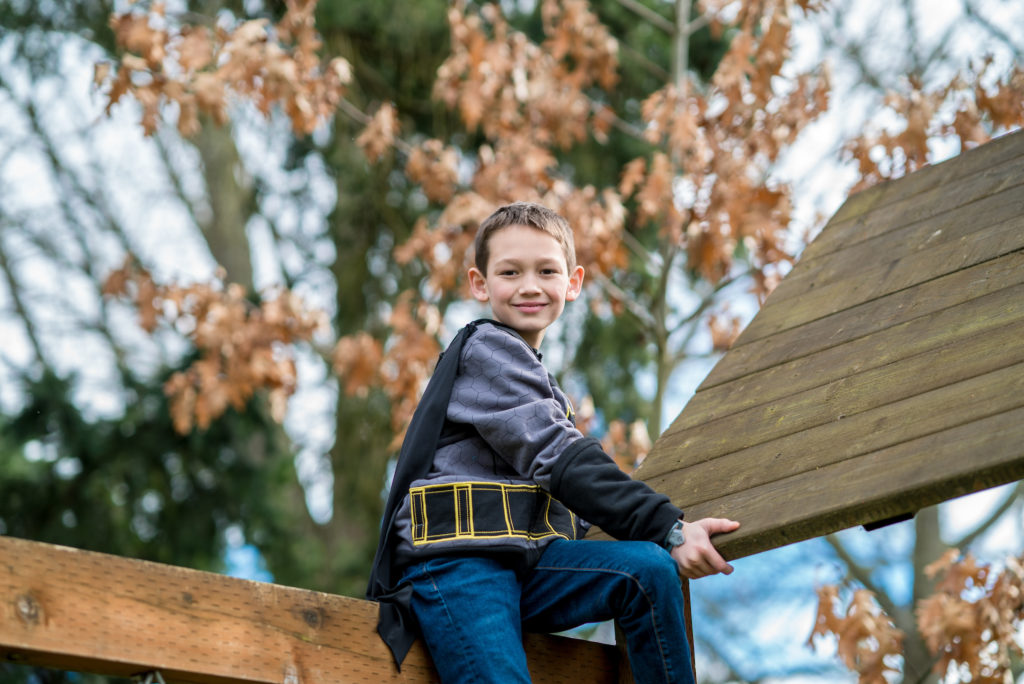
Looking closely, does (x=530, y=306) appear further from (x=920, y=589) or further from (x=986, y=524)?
(x=986, y=524)

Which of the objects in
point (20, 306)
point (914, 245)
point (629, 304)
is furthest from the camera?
point (20, 306)

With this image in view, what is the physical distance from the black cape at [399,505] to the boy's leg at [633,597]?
33 centimetres

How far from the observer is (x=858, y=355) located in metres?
3.08

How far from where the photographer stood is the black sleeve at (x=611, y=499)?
2.61 meters

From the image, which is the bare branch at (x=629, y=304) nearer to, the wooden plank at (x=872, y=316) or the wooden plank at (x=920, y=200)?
the wooden plank at (x=920, y=200)

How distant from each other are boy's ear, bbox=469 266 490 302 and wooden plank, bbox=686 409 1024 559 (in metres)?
0.87

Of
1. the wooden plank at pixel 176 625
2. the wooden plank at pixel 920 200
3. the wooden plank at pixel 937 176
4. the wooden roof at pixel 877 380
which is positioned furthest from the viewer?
the wooden plank at pixel 937 176

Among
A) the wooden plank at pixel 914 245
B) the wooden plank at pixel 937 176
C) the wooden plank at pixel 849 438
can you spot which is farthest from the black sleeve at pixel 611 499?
the wooden plank at pixel 937 176

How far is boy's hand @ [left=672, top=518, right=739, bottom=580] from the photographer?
8.48 feet

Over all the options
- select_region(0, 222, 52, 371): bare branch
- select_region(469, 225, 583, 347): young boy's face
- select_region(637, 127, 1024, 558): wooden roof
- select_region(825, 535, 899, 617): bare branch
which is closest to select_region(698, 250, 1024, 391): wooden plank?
select_region(637, 127, 1024, 558): wooden roof

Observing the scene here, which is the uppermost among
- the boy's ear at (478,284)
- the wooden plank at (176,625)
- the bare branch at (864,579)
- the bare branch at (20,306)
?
the bare branch at (20,306)

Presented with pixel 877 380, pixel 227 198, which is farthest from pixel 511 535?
pixel 227 198

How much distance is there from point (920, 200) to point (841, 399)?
50.3 inches

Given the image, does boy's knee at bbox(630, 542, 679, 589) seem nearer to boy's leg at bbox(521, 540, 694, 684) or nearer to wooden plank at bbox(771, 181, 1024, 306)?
boy's leg at bbox(521, 540, 694, 684)
